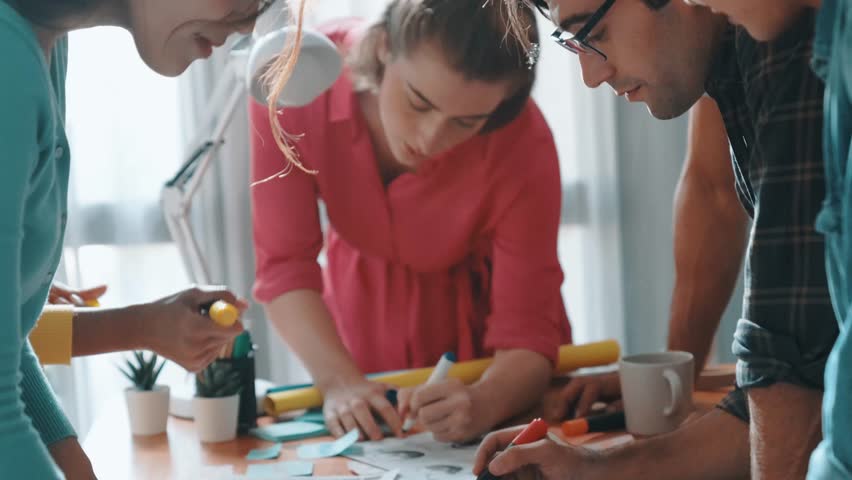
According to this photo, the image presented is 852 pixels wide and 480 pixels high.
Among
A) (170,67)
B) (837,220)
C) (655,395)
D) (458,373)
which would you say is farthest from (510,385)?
(837,220)

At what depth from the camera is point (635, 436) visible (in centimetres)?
137

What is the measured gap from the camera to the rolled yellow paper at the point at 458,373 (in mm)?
1502

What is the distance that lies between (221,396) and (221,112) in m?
0.82

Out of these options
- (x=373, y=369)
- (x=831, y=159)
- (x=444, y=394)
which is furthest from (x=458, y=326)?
(x=831, y=159)

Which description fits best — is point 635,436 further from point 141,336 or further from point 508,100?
point 141,336

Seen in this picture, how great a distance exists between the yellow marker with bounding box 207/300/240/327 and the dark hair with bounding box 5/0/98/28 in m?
0.44

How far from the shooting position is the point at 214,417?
1.39 meters

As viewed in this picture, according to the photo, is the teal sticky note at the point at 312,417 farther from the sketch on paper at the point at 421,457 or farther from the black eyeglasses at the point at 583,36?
the black eyeglasses at the point at 583,36

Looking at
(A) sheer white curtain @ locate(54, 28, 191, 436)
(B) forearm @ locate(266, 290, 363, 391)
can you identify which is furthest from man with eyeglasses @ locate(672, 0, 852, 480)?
(A) sheer white curtain @ locate(54, 28, 191, 436)

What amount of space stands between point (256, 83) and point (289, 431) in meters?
0.50

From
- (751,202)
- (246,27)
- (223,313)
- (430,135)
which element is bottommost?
(223,313)

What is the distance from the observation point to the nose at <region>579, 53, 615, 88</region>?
3.66 feet

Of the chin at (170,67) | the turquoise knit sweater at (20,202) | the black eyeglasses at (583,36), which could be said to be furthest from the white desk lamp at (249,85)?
the turquoise knit sweater at (20,202)

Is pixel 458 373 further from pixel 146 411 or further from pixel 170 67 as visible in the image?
pixel 170 67
